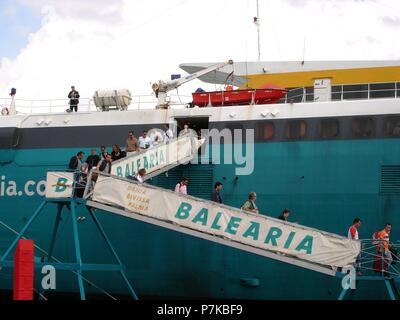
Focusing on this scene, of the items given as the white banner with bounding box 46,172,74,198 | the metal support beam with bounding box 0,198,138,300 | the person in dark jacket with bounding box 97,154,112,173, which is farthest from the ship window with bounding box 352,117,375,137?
the white banner with bounding box 46,172,74,198

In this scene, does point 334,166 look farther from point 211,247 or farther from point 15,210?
point 15,210

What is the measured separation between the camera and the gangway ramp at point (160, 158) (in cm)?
3019

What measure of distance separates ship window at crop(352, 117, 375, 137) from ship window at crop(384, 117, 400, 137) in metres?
0.48

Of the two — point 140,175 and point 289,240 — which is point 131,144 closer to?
point 140,175

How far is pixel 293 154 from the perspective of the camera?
3122cm

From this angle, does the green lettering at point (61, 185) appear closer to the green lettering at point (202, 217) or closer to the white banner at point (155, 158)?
the white banner at point (155, 158)

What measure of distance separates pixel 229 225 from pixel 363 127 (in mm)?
6730

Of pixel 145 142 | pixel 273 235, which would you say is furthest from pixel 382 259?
pixel 145 142

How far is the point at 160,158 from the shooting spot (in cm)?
3092

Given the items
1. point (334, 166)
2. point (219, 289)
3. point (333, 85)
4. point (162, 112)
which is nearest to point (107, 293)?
point (219, 289)

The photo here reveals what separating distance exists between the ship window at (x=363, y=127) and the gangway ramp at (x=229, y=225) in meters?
5.59

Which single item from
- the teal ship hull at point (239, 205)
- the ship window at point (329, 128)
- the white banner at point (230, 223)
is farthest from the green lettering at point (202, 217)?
the ship window at point (329, 128)

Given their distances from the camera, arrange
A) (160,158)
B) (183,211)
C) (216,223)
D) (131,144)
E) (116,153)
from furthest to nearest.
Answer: (131,144)
(116,153)
(160,158)
(183,211)
(216,223)

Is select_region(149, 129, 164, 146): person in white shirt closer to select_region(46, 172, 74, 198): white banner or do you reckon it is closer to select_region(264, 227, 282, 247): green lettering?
select_region(46, 172, 74, 198): white banner
